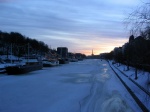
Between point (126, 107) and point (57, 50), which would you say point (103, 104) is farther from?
point (57, 50)

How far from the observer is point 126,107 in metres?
12.4

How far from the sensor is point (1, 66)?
1666 inches

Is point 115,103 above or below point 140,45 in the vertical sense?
below

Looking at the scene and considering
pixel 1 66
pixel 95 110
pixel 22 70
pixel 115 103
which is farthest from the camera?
pixel 1 66

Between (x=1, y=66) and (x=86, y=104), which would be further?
(x=1, y=66)

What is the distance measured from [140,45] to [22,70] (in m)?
28.4

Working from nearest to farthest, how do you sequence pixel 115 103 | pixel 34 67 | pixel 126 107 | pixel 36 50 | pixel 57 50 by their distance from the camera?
1. pixel 126 107
2. pixel 115 103
3. pixel 34 67
4. pixel 36 50
5. pixel 57 50

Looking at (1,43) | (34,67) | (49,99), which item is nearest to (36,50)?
(1,43)

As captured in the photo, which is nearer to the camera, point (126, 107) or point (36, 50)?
point (126, 107)

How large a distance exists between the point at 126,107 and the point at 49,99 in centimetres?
402

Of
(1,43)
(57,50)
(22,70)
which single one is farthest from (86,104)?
(57,50)

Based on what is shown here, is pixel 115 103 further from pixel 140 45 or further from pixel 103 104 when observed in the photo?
pixel 140 45

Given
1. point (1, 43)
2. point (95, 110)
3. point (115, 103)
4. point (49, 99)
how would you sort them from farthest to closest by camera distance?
point (1, 43) < point (49, 99) < point (115, 103) < point (95, 110)

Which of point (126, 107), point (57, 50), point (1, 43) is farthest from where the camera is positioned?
point (57, 50)
